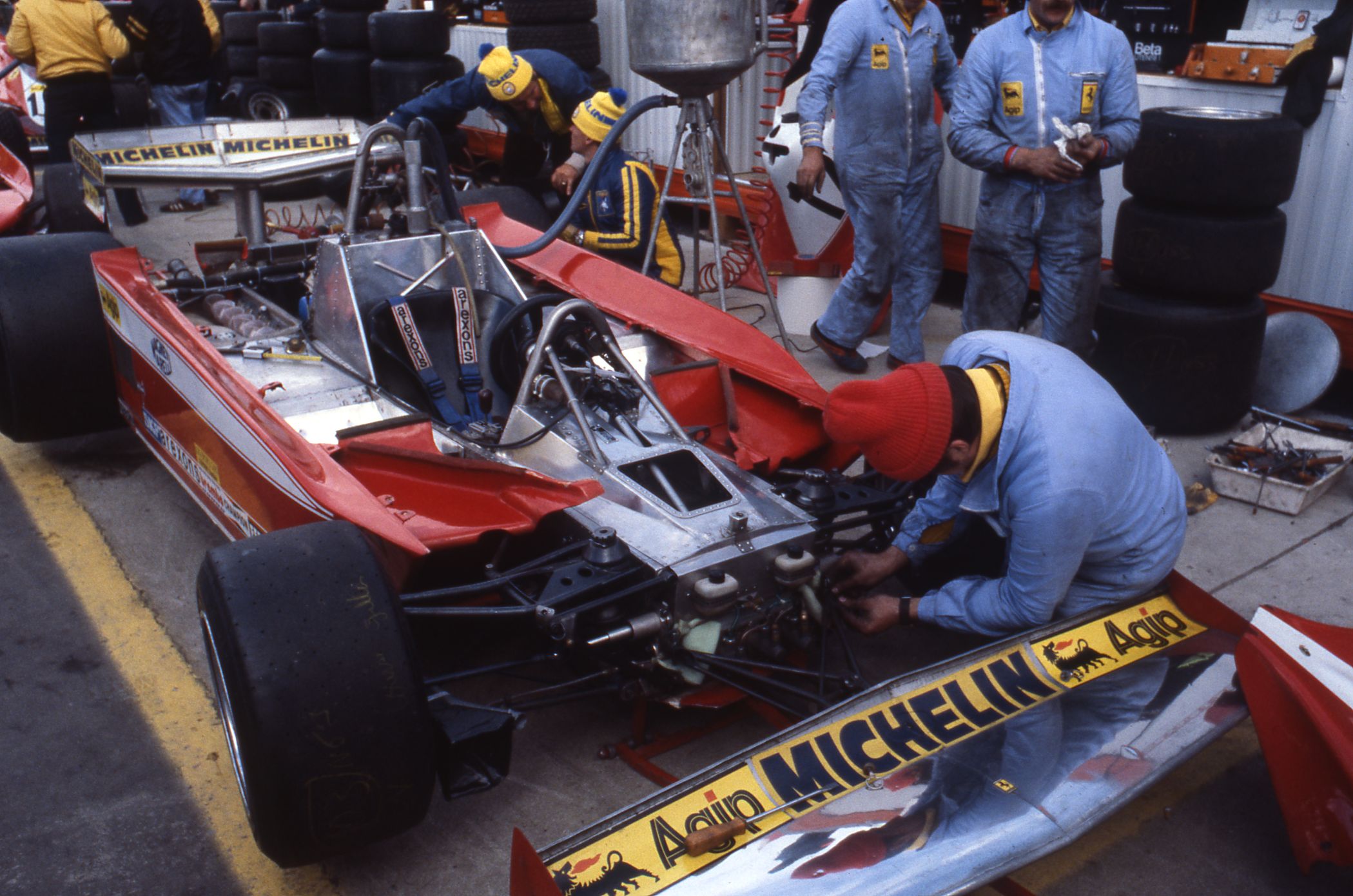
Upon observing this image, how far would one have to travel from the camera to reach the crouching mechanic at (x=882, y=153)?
16.9 feet

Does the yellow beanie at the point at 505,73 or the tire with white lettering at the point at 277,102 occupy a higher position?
the yellow beanie at the point at 505,73

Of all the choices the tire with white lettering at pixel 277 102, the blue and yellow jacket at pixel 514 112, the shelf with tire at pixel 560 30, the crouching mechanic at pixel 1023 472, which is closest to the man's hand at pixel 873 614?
the crouching mechanic at pixel 1023 472

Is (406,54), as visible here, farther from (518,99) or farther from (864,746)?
(864,746)

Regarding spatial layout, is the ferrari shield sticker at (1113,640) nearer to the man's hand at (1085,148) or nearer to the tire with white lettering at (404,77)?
the man's hand at (1085,148)

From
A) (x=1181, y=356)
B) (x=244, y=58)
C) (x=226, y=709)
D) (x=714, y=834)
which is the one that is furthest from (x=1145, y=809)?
(x=244, y=58)

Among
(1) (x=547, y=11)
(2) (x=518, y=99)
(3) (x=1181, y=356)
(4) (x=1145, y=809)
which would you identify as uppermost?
(1) (x=547, y=11)

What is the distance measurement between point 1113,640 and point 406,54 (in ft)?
28.1

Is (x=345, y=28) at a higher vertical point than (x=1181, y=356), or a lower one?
higher

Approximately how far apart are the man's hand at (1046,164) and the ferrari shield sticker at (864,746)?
2.30 meters

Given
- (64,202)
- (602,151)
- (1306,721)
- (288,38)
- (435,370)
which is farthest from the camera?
(288,38)

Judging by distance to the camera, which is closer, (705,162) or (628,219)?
(705,162)

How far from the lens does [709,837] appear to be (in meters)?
2.07

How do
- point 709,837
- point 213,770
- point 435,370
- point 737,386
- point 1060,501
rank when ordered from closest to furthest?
1. point 709,837
2. point 1060,501
3. point 213,770
4. point 737,386
5. point 435,370

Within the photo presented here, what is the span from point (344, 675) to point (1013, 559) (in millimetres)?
1613
